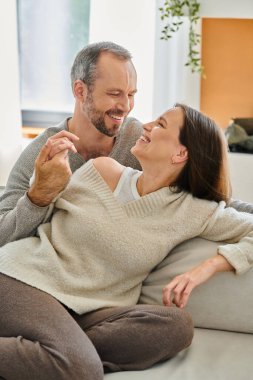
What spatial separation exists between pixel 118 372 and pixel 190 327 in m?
0.22

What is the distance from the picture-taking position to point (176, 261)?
77.0 inches

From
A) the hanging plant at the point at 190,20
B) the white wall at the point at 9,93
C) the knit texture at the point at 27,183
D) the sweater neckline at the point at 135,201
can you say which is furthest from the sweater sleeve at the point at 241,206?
the white wall at the point at 9,93

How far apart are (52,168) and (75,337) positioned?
0.45m

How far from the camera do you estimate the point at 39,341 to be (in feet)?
5.33

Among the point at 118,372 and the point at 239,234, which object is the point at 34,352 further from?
the point at 239,234

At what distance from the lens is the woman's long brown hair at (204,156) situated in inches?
76.7

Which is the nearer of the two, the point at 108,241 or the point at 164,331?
the point at 164,331

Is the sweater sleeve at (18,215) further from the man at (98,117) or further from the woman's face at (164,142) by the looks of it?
the woman's face at (164,142)

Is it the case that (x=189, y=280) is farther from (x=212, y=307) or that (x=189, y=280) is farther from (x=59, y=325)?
(x=59, y=325)

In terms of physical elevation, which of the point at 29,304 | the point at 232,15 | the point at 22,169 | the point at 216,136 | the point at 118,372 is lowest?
the point at 118,372

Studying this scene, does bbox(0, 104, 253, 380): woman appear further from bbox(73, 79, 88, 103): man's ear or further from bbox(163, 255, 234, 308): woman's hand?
bbox(73, 79, 88, 103): man's ear

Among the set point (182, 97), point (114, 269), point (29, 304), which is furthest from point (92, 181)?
point (182, 97)

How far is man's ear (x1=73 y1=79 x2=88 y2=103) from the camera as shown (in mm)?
2410

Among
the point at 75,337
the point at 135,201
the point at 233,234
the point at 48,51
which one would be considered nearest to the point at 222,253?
the point at 233,234
